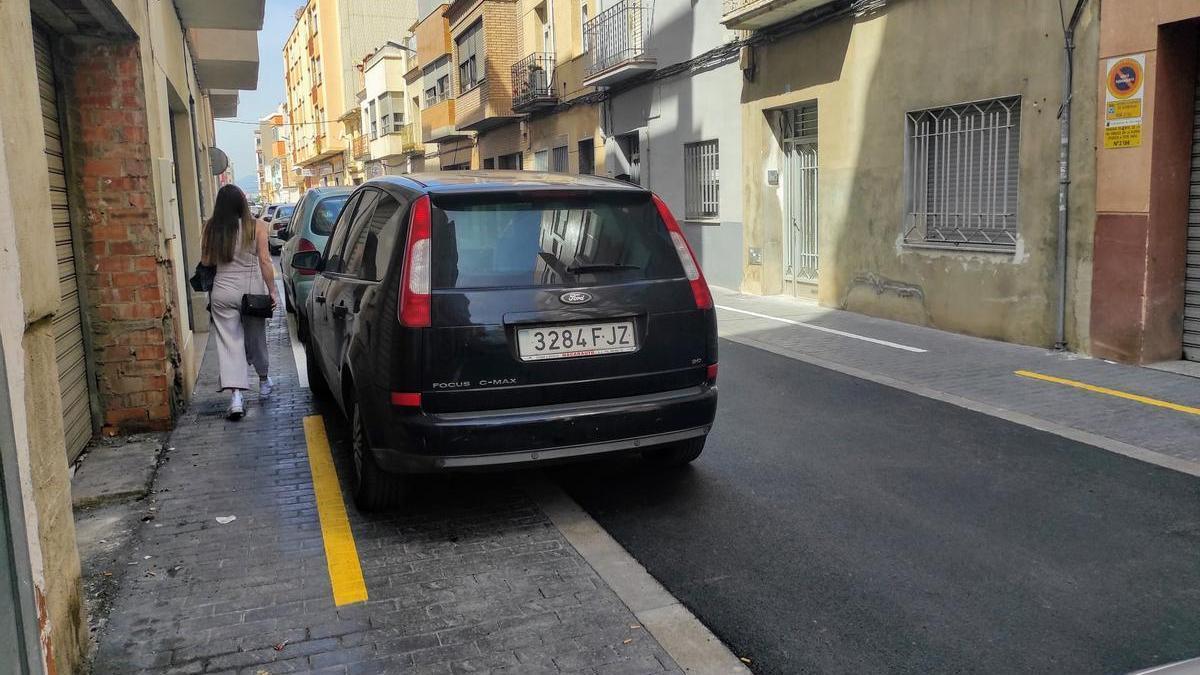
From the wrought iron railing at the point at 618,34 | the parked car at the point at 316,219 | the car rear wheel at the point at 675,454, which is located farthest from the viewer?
the wrought iron railing at the point at 618,34

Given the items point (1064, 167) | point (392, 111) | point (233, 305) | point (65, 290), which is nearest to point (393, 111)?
point (392, 111)

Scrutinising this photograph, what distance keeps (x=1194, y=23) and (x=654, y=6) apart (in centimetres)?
1102

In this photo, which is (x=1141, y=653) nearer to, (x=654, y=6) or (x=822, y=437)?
(x=822, y=437)

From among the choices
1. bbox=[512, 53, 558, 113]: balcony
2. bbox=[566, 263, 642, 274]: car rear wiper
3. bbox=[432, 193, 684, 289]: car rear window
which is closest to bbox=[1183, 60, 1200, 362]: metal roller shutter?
bbox=[432, 193, 684, 289]: car rear window

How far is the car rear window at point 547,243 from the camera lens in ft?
14.2

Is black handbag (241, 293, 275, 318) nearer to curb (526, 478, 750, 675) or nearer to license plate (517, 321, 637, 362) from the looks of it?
curb (526, 478, 750, 675)

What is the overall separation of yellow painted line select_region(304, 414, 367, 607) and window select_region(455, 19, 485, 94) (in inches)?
849

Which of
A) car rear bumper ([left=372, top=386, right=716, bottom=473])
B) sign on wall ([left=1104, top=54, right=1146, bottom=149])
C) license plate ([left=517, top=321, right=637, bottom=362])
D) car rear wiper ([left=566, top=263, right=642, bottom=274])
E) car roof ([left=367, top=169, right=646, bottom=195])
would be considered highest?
sign on wall ([left=1104, top=54, right=1146, bottom=149])

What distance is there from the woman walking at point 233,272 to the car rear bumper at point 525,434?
10.2 feet

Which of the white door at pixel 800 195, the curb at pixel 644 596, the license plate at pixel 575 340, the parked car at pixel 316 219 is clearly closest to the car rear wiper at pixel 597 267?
the license plate at pixel 575 340

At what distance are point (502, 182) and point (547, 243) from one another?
0.46 metres

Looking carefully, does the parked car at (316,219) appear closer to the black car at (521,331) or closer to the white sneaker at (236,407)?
the white sneaker at (236,407)

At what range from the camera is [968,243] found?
10102mm

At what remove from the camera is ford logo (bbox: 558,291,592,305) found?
170 inches
